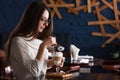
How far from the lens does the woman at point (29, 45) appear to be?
5.92 ft

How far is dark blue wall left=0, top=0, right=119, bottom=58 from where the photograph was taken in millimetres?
4852

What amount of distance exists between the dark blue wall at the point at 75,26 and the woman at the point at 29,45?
2834 mm

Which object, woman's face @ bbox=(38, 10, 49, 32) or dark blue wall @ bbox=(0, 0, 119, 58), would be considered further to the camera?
dark blue wall @ bbox=(0, 0, 119, 58)

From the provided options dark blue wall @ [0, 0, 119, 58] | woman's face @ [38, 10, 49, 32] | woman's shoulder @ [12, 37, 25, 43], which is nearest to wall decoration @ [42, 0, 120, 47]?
dark blue wall @ [0, 0, 119, 58]

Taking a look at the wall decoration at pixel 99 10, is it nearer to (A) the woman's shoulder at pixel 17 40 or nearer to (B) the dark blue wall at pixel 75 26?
(B) the dark blue wall at pixel 75 26

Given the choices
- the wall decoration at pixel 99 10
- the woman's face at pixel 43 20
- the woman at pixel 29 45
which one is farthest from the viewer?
the wall decoration at pixel 99 10

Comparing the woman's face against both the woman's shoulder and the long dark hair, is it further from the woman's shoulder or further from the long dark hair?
the woman's shoulder

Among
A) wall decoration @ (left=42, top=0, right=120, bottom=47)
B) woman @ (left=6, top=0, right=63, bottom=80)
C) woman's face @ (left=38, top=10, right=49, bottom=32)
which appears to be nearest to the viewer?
woman @ (left=6, top=0, right=63, bottom=80)

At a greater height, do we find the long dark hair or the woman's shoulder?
the long dark hair

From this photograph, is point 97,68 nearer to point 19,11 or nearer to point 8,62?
point 19,11

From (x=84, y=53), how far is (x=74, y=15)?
661mm

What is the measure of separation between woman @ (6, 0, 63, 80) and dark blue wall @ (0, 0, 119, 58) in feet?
9.30

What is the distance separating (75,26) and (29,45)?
9.86ft

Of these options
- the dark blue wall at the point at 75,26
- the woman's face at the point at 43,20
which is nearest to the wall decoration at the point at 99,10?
the dark blue wall at the point at 75,26
